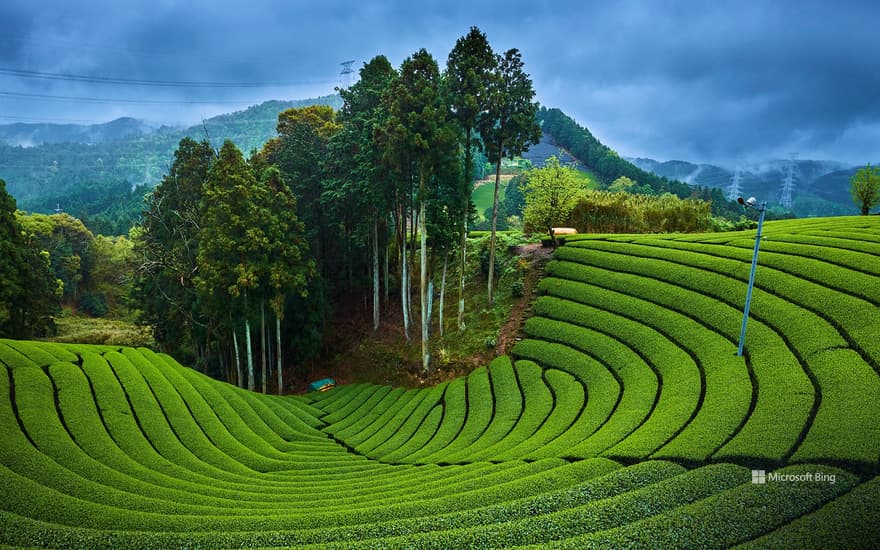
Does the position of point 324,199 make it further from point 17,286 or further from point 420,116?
point 17,286

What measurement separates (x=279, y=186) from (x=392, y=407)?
1532 cm

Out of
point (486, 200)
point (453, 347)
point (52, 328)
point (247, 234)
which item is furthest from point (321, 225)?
point (486, 200)

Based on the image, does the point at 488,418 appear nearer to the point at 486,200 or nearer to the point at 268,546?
the point at 268,546

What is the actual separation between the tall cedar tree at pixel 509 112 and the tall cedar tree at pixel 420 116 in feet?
9.76

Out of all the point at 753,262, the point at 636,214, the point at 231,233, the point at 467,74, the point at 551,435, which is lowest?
the point at 551,435

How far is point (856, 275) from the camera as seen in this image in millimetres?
19750

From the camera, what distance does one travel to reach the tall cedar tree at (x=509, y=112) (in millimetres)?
26844

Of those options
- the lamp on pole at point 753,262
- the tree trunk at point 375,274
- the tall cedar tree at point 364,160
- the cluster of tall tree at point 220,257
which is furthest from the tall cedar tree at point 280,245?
the lamp on pole at point 753,262

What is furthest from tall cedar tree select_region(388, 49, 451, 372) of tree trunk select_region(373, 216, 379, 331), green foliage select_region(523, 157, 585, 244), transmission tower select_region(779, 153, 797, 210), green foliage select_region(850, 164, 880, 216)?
transmission tower select_region(779, 153, 797, 210)

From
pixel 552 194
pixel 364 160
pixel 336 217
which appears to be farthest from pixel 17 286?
pixel 552 194

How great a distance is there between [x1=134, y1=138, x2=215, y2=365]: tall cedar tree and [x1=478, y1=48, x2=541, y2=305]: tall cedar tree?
59.1 feet

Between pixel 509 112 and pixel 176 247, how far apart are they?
22.1m

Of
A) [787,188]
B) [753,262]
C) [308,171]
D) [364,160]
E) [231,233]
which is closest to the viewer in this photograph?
[753,262]

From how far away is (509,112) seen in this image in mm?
27375
